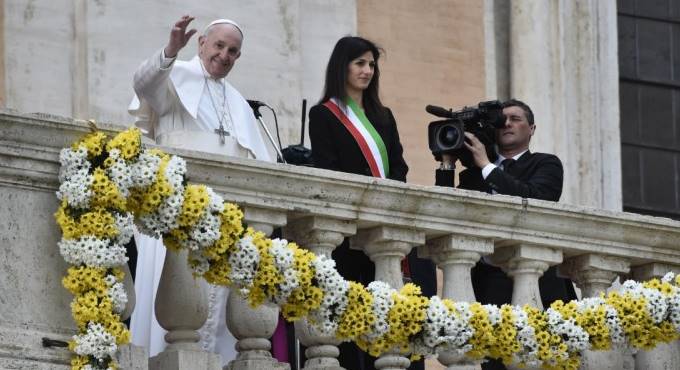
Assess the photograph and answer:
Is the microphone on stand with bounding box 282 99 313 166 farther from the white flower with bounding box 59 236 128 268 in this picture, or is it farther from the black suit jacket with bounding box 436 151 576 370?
the white flower with bounding box 59 236 128 268

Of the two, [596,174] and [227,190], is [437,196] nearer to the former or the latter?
[227,190]

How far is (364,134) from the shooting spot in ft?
35.0

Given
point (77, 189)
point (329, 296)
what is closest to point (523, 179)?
point (329, 296)

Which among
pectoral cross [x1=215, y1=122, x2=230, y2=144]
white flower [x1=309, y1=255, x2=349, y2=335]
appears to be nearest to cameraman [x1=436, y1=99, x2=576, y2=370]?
pectoral cross [x1=215, y1=122, x2=230, y2=144]

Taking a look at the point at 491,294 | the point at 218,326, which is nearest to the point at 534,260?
the point at 491,294

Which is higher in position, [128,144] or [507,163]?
[507,163]

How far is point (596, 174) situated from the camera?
15148mm

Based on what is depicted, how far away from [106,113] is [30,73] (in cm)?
45

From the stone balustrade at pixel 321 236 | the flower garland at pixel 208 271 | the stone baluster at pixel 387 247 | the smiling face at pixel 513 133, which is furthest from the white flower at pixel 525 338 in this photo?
the smiling face at pixel 513 133

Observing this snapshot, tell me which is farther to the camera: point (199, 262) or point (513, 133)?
point (513, 133)

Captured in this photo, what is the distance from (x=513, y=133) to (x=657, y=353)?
4.29 ft

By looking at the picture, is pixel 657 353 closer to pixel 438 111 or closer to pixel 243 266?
pixel 438 111

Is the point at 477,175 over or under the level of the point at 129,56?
under

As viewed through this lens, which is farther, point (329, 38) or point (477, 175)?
point (329, 38)
